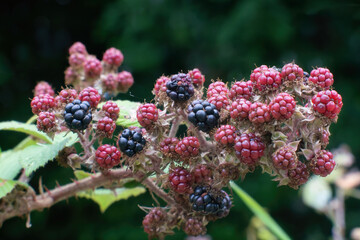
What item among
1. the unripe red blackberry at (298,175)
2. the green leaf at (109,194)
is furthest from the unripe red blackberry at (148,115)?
the green leaf at (109,194)

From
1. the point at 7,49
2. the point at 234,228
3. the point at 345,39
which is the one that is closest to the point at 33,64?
the point at 7,49

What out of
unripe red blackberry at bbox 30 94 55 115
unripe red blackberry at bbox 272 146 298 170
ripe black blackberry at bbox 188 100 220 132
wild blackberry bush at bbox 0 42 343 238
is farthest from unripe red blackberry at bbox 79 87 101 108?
unripe red blackberry at bbox 272 146 298 170

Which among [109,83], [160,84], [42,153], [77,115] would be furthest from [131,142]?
[109,83]

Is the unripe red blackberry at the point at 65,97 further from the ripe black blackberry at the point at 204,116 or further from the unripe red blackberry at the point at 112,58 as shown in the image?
the unripe red blackberry at the point at 112,58

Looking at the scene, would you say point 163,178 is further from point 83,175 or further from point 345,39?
point 345,39

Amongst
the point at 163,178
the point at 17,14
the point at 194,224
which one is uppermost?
the point at 17,14
